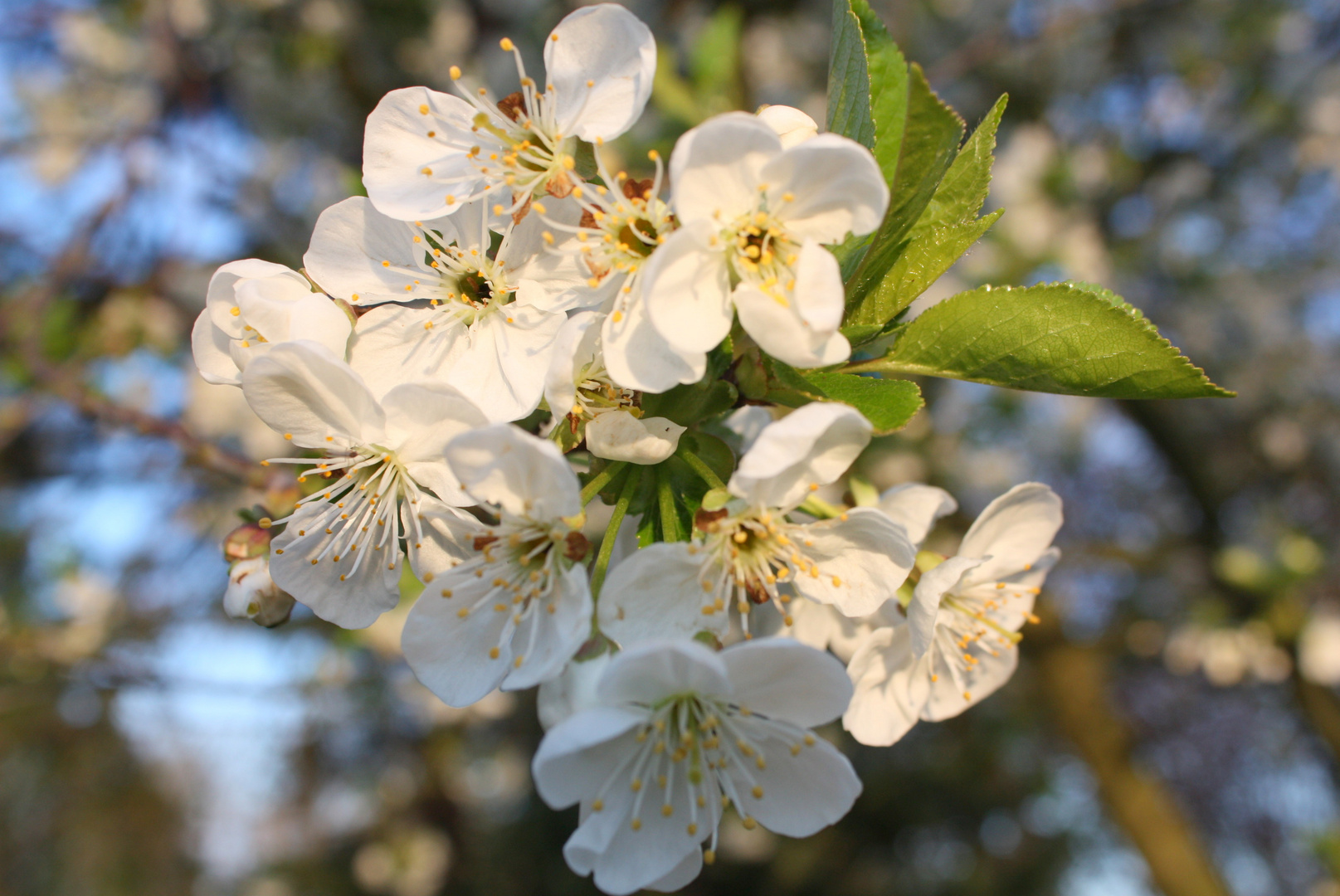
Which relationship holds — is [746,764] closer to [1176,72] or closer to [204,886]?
[1176,72]

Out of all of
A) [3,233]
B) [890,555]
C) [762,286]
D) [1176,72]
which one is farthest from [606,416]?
[1176,72]

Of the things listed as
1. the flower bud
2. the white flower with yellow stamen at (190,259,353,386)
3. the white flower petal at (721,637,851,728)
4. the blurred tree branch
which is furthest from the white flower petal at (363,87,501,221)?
the blurred tree branch

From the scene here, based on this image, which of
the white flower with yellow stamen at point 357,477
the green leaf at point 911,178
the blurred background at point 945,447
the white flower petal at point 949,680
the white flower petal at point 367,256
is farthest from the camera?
the blurred background at point 945,447

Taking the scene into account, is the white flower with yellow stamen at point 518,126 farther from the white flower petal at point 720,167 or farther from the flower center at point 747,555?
the flower center at point 747,555

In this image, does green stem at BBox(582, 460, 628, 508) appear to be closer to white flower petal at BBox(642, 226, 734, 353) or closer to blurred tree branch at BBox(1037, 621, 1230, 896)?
white flower petal at BBox(642, 226, 734, 353)

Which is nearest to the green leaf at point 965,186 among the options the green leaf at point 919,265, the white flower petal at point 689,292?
the green leaf at point 919,265
